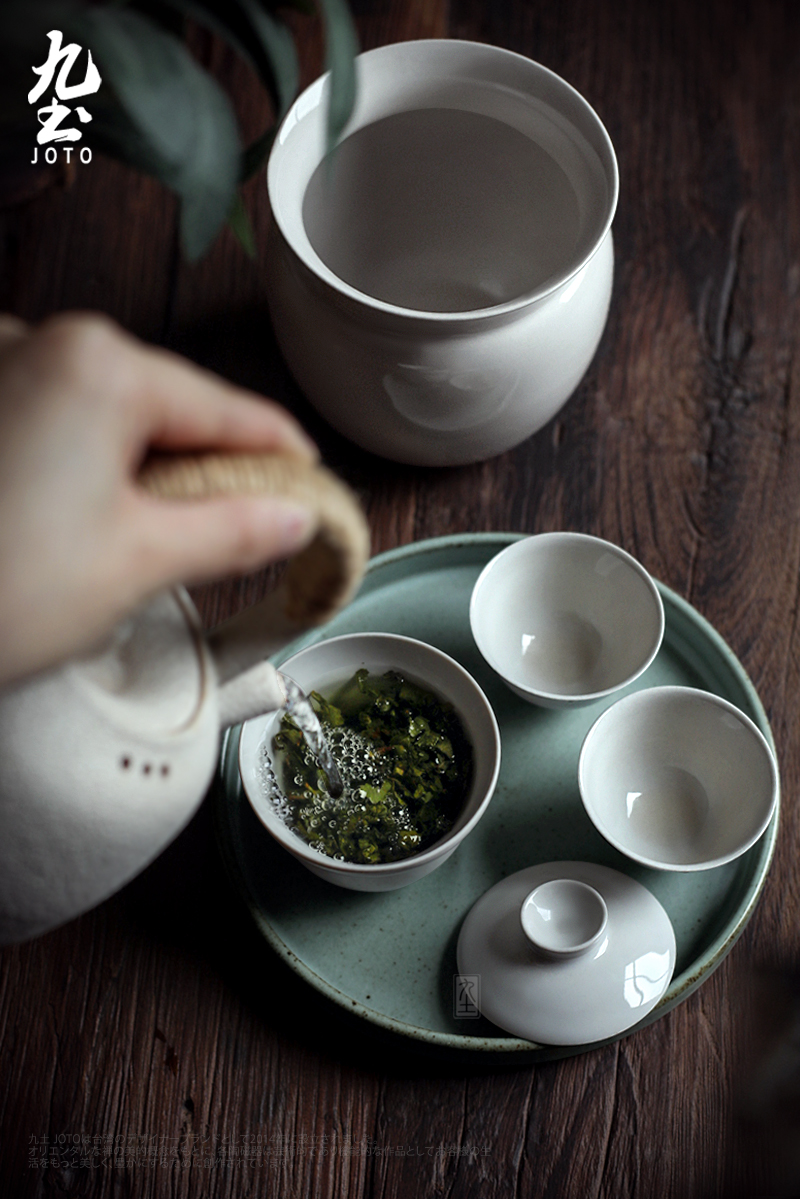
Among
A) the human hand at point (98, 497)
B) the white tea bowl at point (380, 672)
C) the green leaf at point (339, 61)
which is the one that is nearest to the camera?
the human hand at point (98, 497)

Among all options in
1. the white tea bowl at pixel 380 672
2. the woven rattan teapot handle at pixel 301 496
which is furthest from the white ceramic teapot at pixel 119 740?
the white tea bowl at pixel 380 672

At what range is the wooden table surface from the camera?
0.81m

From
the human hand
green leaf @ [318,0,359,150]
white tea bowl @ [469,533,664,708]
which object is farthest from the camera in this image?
white tea bowl @ [469,533,664,708]

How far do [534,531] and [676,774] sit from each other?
30cm

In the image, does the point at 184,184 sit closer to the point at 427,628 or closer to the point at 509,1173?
the point at 427,628

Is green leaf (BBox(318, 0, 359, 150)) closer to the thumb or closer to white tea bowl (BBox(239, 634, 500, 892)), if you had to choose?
the thumb

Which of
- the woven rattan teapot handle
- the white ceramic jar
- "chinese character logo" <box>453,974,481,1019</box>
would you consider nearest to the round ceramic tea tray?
"chinese character logo" <box>453,974,481,1019</box>

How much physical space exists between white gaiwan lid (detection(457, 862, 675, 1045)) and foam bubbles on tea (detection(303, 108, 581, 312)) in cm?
52

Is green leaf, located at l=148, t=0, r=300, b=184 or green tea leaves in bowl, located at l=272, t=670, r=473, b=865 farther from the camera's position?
green tea leaves in bowl, located at l=272, t=670, r=473, b=865

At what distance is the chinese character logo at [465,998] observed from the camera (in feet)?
2.51

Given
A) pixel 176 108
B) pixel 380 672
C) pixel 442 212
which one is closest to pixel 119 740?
pixel 176 108

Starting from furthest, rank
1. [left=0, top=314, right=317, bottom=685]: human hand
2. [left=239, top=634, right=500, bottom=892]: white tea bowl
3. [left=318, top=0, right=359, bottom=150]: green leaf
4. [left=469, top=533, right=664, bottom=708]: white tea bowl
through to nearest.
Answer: [left=469, top=533, right=664, bottom=708]: white tea bowl < [left=239, top=634, right=500, bottom=892]: white tea bowl < [left=318, top=0, right=359, bottom=150]: green leaf < [left=0, top=314, right=317, bottom=685]: human hand

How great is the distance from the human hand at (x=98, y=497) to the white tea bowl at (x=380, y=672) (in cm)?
37

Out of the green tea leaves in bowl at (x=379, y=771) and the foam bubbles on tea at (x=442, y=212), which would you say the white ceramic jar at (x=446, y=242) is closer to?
the foam bubbles on tea at (x=442, y=212)
